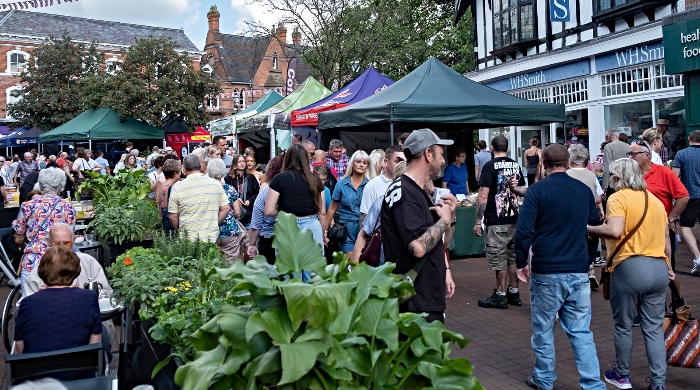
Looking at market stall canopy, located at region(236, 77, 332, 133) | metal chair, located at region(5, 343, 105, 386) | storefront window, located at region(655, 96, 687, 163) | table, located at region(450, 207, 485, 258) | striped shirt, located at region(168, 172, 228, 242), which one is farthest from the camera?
market stall canopy, located at region(236, 77, 332, 133)

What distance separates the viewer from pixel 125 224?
27.1ft

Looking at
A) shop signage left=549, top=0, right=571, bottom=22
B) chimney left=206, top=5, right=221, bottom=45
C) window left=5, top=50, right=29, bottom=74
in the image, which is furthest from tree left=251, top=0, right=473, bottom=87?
chimney left=206, top=5, right=221, bottom=45

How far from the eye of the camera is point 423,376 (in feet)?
8.05

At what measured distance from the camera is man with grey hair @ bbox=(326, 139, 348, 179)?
33.8 ft

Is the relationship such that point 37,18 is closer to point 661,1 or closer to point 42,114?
point 42,114

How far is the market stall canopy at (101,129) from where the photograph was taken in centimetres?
2489

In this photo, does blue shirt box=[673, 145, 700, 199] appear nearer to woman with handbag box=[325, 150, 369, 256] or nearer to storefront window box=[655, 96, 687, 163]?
woman with handbag box=[325, 150, 369, 256]

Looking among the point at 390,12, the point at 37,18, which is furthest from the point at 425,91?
the point at 37,18

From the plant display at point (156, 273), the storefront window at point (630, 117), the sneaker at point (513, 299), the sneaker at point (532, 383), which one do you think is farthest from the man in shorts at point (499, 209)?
the storefront window at point (630, 117)

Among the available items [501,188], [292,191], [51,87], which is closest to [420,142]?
[292,191]

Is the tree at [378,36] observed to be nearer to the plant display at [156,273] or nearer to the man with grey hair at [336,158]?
the man with grey hair at [336,158]

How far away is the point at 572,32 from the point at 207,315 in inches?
602

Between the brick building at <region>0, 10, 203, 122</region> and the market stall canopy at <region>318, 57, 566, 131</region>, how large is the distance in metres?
38.8

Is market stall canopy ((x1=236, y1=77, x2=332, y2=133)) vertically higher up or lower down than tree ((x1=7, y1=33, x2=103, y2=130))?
lower down
